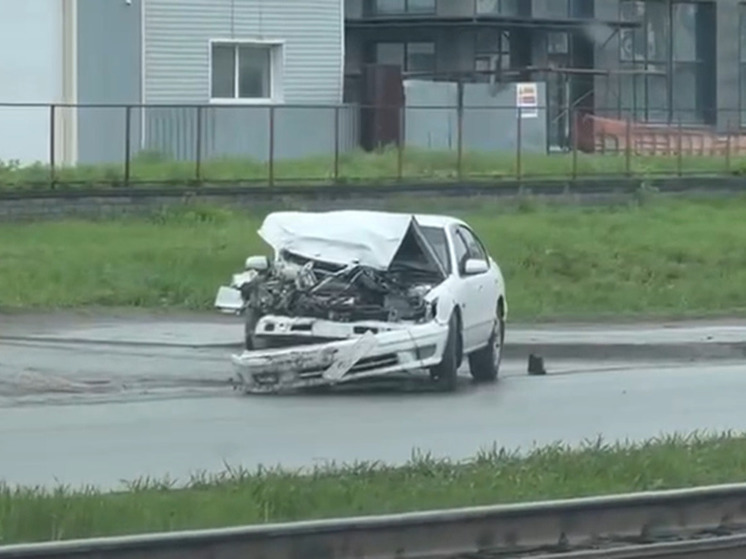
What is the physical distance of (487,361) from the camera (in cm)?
1950

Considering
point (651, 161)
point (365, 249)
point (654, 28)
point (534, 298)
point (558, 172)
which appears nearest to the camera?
point (365, 249)

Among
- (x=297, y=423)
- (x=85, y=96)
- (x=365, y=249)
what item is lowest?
(x=297, y=423)

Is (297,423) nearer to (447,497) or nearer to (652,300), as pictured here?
(447,497)

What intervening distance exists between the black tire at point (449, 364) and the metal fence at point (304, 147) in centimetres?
1406

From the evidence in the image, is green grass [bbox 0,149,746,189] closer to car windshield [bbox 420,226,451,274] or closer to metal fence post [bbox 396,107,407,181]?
metal fence post [bbox 396,107,407,181]

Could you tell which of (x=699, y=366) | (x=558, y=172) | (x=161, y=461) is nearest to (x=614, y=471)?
(x=161, y=461)

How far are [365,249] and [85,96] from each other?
2118 centimetres

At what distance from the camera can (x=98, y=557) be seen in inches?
320

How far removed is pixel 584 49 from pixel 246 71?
1195 centimetres

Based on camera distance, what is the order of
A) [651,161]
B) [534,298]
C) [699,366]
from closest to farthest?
1. [699,366]
2. [534,298]
3. [651,161]

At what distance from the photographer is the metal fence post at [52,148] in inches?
1224

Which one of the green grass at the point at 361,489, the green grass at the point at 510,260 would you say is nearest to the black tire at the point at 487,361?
the green grass at the point at 510,260

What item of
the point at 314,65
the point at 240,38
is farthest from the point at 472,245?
the point at 314,65

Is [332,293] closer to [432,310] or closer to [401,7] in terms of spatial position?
[432,310]
